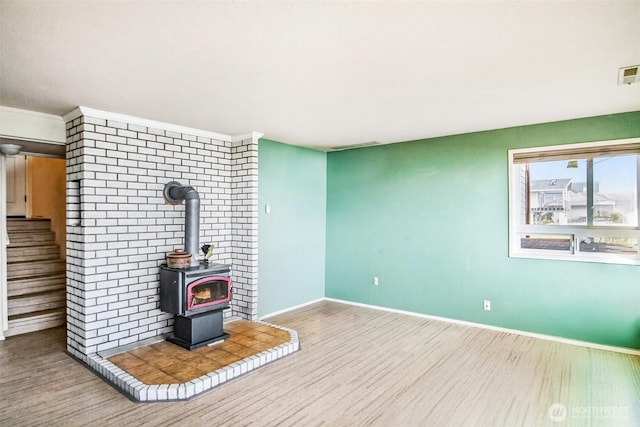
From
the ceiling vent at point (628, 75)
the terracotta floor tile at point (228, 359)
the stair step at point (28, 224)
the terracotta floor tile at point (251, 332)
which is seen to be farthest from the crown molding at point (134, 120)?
the ceiling vent at point (628, 75)

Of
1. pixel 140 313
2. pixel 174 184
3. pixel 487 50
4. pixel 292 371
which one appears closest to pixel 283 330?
pixel 292 371

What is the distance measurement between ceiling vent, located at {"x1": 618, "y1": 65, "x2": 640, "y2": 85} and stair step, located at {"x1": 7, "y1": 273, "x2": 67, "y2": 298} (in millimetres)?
6611

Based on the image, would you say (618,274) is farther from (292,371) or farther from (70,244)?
(70,244)

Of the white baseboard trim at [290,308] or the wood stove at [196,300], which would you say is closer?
the wood stove at [196,300]

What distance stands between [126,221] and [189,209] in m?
0.63

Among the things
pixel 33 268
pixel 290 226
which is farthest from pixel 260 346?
pixel 33 268

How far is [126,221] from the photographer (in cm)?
372

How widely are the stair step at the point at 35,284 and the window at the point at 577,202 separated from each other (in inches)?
237

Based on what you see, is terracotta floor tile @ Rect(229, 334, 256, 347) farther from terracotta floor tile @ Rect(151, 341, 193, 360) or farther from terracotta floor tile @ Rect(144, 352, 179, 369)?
terracotta floor tile @ Rect(144, 352, 179, 369)

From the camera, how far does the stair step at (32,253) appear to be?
5031 mm

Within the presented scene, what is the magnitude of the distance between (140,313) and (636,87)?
16.6 ft

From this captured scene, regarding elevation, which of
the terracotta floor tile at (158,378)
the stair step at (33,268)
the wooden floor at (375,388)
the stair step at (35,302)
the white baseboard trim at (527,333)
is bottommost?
the wooden floor at (375,388)

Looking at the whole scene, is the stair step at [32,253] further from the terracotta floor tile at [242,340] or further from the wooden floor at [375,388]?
the terracotta floor tile at [242,340]

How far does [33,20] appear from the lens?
190 cm
